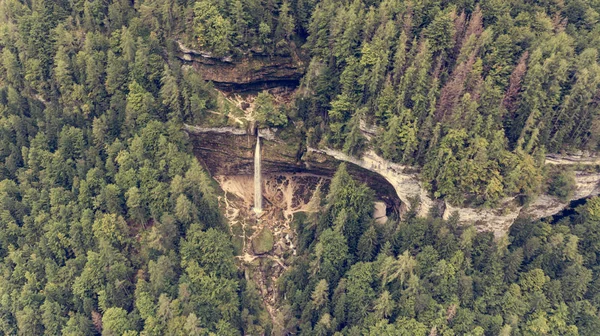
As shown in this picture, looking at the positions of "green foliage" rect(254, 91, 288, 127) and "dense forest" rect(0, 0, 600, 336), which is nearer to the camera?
"dense forest" rect(0, 0, 600, 336)

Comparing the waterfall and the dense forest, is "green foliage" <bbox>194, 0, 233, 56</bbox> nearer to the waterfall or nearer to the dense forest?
the dense forest

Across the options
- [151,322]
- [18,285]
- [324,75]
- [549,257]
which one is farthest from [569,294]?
[18,285]

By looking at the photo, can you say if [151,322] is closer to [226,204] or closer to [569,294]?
[226,204]

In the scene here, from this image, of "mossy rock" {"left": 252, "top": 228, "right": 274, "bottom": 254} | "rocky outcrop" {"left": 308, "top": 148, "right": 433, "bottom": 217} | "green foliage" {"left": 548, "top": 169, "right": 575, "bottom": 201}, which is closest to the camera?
"green foliage" {"left": 548, "top": 169, "right": 575, "bottom": 201}

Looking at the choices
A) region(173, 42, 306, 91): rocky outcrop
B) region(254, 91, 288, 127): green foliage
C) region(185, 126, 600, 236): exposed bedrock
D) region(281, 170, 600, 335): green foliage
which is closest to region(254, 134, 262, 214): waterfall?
region(185, 126, 600, 236): exposed bedrock

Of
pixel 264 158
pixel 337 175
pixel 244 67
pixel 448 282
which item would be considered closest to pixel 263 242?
pixel 264 158

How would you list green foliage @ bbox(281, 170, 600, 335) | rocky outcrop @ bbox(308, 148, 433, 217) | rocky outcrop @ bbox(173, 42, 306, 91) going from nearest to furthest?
1. green foliage @ bbox(281, 170, 600, 335)
2. rocky outcrop @ bbox(308, 148, 433, 217)
3. rocky outcrop @ bbox(173, 42, 306, 91)
